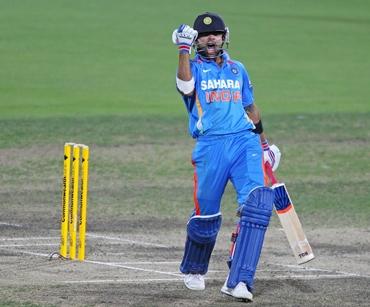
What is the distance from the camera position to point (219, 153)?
9961mm

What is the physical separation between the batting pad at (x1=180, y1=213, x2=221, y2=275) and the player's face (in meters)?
1.24

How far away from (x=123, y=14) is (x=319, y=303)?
1139 inches

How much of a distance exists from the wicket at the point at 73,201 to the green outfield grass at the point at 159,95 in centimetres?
310

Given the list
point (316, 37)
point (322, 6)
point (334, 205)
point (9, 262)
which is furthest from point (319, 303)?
point (322, 6)

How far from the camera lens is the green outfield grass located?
16.9 metres

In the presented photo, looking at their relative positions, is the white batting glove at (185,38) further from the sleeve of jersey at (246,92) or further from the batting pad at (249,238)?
the batting pad at (249,238)

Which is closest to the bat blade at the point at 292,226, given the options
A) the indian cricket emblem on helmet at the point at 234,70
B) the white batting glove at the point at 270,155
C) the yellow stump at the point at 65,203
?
the white batting glove at the point at 270,155

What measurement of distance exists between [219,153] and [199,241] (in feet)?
2.45

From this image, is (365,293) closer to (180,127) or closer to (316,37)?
(180,127)

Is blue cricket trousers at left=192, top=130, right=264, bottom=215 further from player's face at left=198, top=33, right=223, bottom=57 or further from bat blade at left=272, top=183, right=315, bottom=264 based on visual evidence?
player's face at left=198, top=33, right=223, bottom=57

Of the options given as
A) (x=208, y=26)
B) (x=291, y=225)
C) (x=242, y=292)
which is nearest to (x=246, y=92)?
(x=208, y=26)

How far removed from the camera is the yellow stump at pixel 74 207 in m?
11.6

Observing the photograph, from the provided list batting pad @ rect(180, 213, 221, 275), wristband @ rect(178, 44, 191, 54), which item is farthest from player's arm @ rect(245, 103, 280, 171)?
wristband @ rect(178, 44, 191, 54)

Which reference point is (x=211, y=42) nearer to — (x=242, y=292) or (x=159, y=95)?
(x=242, y=292)
